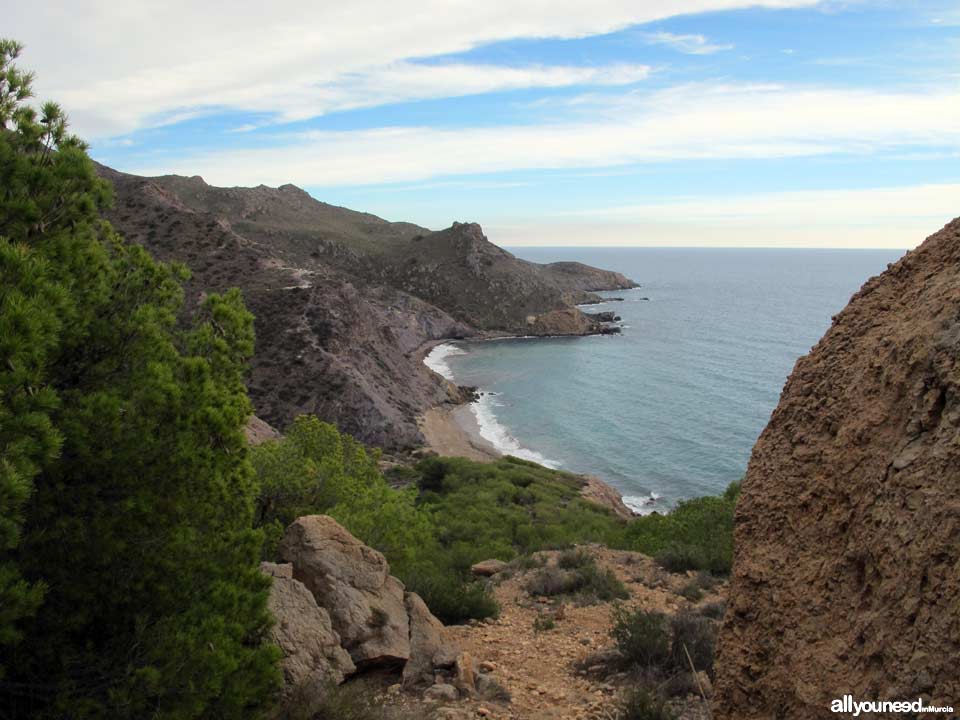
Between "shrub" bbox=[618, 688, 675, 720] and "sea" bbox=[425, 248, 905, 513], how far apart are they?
1352 inches

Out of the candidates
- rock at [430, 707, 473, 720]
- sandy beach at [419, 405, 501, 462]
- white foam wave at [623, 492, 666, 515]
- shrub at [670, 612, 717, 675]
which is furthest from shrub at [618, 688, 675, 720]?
sandy beach at [419, 405, 501, 462]

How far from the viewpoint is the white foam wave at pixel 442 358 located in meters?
79.2

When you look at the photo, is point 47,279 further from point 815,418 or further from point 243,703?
point 815,418

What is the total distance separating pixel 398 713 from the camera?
772 cm

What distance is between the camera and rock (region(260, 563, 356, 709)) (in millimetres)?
7406

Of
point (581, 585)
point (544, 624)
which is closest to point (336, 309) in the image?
point (581, 585)

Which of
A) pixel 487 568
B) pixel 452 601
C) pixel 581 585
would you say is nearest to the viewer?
pixel 452 601

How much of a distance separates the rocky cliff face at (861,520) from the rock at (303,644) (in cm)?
462

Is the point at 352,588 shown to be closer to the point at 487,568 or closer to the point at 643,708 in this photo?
the point at 643,708

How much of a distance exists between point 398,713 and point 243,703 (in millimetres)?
1900

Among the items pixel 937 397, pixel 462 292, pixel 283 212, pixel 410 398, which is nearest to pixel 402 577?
pixel 937 397

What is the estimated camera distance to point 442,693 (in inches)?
322

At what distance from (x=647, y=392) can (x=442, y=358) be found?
96.0ft

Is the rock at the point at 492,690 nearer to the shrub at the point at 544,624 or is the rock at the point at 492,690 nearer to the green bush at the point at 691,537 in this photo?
the shrub at the point at 544,624
